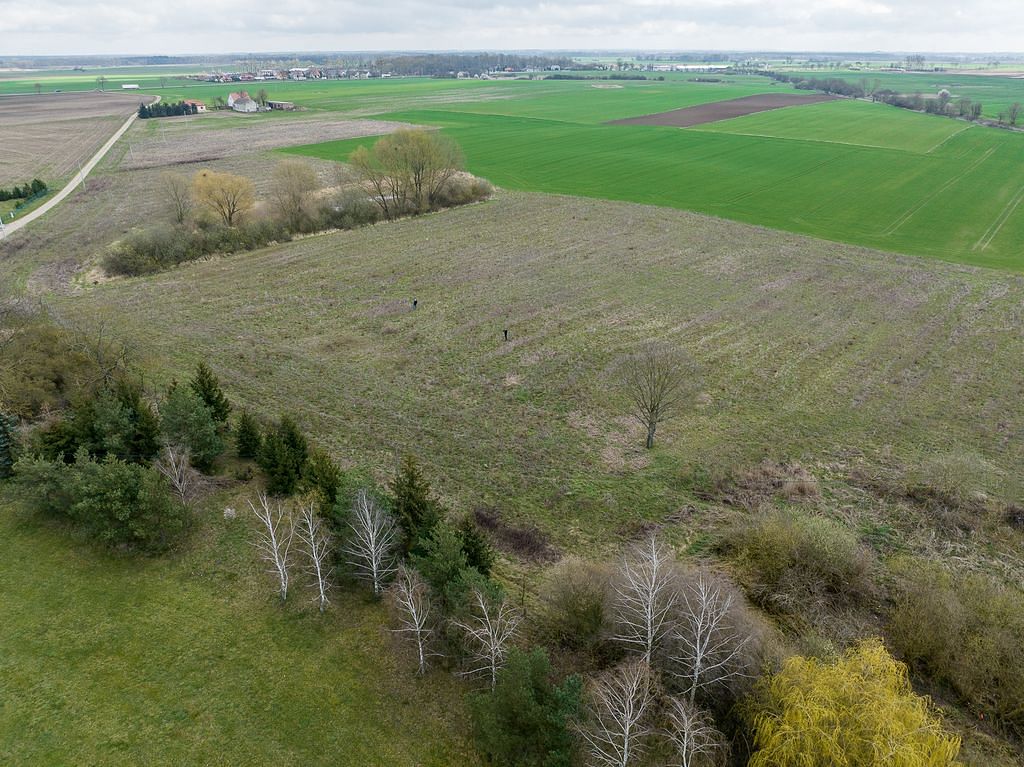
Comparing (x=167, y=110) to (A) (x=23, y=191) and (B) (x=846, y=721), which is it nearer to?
(A) (x=23, y=191)

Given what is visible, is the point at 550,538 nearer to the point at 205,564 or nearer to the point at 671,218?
the point at 205,564

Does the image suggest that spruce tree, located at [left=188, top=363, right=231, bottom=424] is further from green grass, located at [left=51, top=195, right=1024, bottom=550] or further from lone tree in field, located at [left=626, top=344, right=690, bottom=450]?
lone tree in field, located at [left=626, top=344, right=690, bottom=450]

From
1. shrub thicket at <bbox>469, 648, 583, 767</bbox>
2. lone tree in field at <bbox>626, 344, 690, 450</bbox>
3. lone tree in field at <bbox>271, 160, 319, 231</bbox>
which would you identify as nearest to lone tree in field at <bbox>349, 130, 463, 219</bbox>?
lone tree in field at <bbox>271, 160, 319, 231</bbox>

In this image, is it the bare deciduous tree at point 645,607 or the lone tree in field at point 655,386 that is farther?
the lone tree in field at point 655,386

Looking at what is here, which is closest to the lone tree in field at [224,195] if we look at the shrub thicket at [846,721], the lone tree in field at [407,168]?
the lone tree in field at [407,168]

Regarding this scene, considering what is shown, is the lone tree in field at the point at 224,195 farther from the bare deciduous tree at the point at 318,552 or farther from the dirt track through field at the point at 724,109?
the dirt track through field at the point at 724,109

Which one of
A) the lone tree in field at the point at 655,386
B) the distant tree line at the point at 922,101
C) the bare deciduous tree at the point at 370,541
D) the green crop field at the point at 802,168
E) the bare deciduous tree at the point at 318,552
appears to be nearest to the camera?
the bare deciduous tree at the point at 370,541
